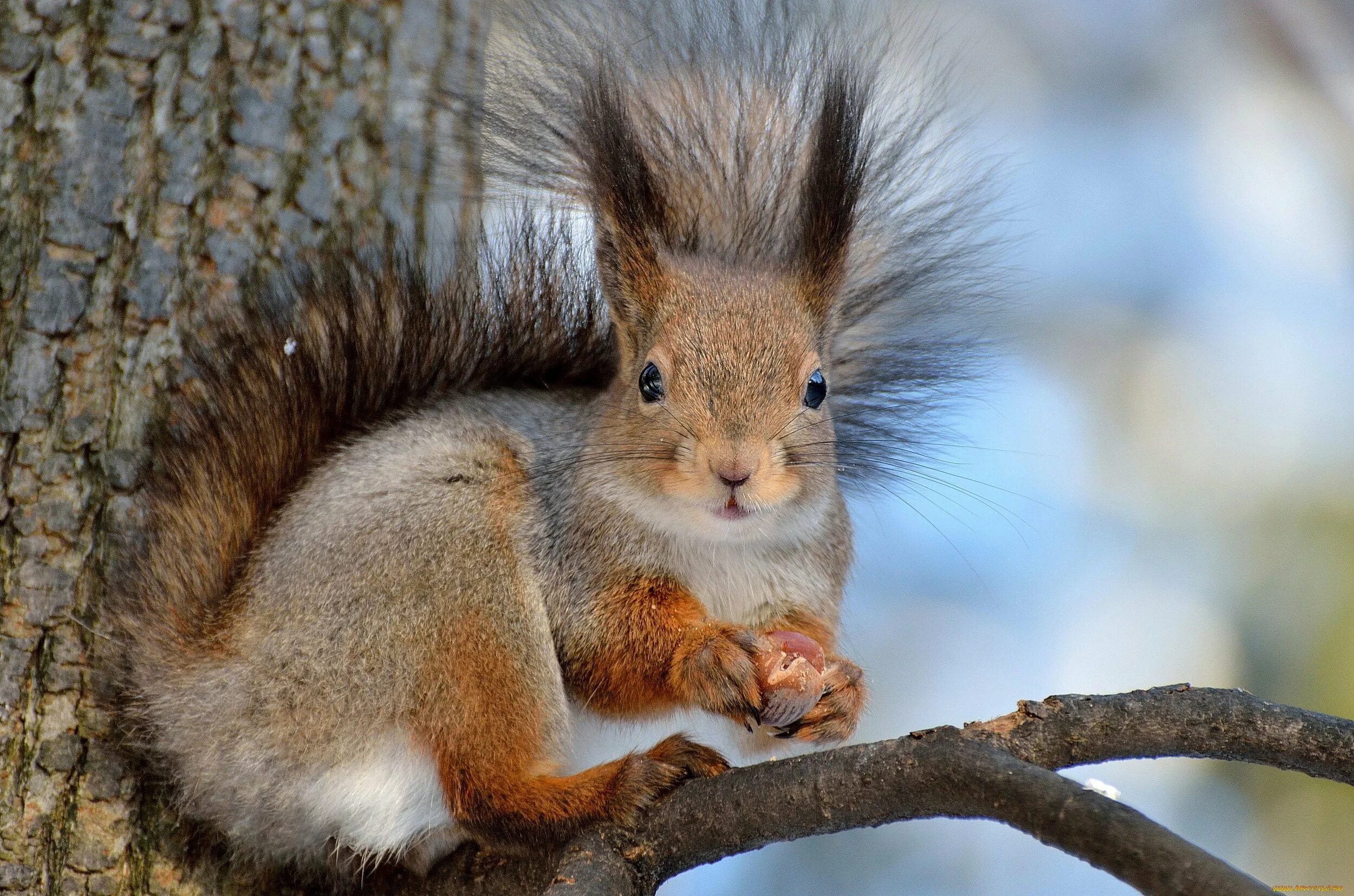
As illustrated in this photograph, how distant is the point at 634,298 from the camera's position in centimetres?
197

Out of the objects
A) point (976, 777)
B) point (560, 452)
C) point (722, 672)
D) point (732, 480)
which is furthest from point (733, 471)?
point (976, 777)

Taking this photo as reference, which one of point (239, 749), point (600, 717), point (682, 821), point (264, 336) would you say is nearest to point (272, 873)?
point (239, 749)

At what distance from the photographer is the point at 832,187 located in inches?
74.9

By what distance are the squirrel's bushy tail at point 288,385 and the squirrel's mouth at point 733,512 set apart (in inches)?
20.5

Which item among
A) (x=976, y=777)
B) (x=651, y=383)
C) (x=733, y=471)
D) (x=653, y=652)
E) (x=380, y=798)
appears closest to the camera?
(x=976, y=777)

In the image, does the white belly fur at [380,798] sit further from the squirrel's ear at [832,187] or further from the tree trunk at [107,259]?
the squirrel's ear at [832,187]

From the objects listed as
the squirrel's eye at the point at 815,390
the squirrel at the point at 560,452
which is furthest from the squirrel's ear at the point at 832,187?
the squirrel's eye at the point at 815,390

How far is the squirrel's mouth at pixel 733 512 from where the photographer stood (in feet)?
5.54

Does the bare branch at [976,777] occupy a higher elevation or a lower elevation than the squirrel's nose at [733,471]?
lower

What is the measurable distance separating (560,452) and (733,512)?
38 cm

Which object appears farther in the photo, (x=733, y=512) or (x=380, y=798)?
(x=733, y=512)

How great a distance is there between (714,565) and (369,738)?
2.08ft

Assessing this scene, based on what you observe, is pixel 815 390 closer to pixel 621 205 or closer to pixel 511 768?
pixel 621 205

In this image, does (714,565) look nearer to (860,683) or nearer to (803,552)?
(803,552)
